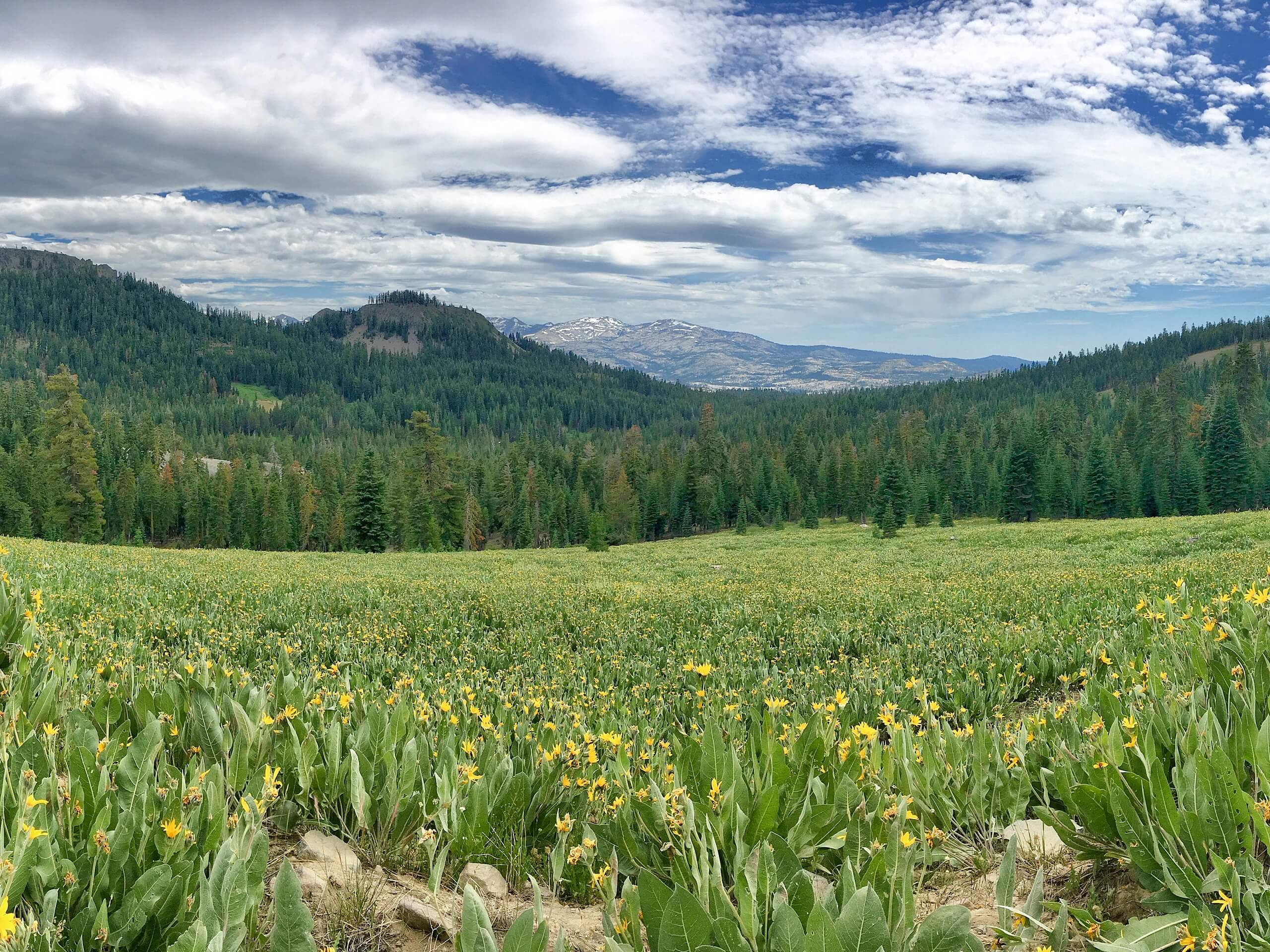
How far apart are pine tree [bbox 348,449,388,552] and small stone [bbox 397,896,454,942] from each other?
7125 cm

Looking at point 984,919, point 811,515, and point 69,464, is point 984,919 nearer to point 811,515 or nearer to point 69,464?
point 69,464

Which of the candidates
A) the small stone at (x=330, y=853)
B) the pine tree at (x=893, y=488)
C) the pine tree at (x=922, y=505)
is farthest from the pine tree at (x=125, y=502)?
the small stone at (x=330, y=853)

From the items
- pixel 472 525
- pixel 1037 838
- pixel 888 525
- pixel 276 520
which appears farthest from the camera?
pixel 276 520

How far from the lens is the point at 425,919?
9.44 feet

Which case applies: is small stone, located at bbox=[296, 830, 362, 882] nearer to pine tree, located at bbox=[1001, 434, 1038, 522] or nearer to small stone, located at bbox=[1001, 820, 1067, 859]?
small stone, located at bbox=[1001, 820, 1067, 859]

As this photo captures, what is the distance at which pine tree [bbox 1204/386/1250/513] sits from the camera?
8031cm

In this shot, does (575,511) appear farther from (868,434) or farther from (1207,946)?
(1207,946)

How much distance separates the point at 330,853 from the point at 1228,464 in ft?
339

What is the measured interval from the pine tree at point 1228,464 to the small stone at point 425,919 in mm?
102152

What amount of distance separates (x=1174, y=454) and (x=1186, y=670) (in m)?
115

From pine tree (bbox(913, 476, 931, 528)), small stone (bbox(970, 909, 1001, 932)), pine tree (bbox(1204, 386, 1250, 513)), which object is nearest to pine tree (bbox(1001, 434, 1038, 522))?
pine tree (bbox(913, 476, 931, 528))

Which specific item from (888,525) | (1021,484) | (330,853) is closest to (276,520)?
(888,525)

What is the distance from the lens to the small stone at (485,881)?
10.4 feet

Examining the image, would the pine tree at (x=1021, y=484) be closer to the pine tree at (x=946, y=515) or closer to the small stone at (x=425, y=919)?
the pine tree at (x=946, y=515)
